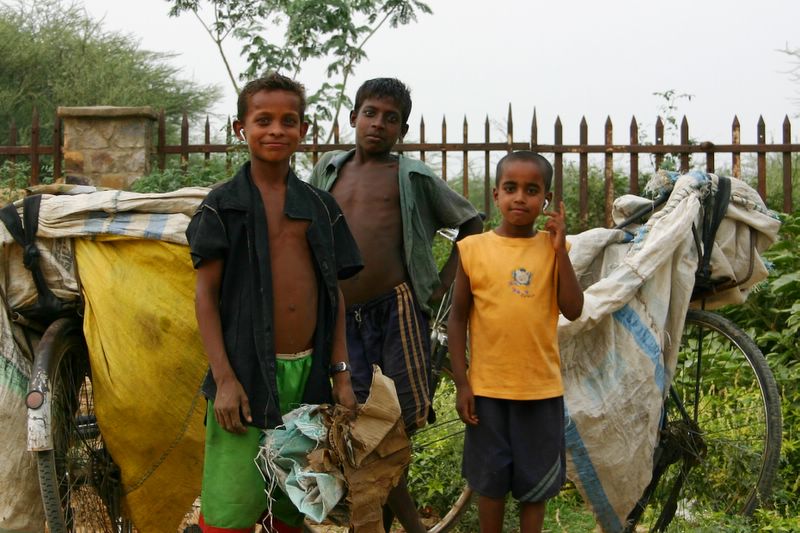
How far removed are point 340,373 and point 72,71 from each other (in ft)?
38.5

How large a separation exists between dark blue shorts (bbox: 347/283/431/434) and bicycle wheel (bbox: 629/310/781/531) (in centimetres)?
109

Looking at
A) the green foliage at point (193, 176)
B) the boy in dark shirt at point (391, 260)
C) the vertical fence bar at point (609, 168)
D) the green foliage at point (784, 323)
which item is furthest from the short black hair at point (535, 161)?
the vertical fence bar at point (609, 168)

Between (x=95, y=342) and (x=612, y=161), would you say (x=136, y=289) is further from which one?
(x=612, y=161)

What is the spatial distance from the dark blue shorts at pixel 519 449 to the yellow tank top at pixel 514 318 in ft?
0.19

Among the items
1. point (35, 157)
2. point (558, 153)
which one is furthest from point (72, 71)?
point (558, 153)

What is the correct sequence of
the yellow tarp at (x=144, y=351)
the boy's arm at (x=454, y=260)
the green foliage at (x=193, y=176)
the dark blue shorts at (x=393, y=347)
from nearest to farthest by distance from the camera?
the yellow tarp at (x=144, y=351) → the dark blue shorts at (x=393, y=347) → the boy's arm at (x=454, y=260) → the green foliage at (x=193, y=176)

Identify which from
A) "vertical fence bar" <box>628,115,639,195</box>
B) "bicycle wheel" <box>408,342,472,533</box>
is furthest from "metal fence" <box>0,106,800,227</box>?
"bicycle wheel" <box>408,342,472,533</box>

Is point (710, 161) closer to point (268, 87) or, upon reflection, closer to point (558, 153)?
point (558, 153)

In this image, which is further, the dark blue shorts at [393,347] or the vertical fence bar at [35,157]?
the vertical fence bar at [35,157]

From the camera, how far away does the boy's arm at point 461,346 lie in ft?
9.63

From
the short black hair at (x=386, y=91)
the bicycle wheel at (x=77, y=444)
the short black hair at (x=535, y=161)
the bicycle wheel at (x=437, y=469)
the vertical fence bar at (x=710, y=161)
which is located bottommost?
the bicycle wheel at (x=437, y=469)

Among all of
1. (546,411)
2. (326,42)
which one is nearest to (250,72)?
(326,42)

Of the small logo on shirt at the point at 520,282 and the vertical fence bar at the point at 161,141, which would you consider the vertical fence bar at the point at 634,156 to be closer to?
the vertical fence bar at the point at 161,141

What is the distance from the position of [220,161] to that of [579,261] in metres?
4.82
